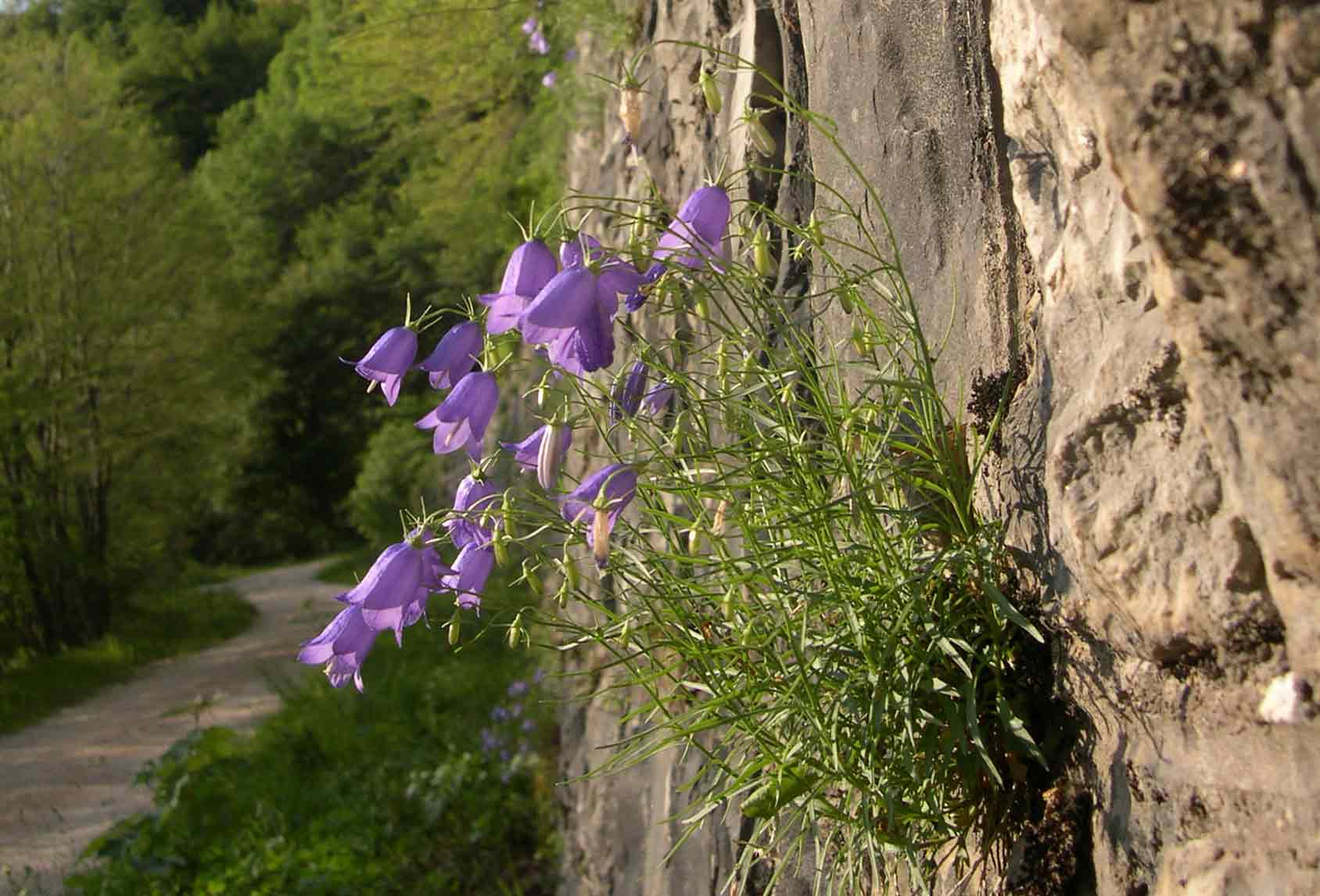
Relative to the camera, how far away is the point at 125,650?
10484 millimetres

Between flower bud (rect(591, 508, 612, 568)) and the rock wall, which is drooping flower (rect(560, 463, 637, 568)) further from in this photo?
the rock wall

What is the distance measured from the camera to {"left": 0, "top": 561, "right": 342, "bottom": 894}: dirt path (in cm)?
557

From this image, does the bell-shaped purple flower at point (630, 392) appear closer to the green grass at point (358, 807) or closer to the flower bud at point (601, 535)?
the flower bud at point (601, 535)

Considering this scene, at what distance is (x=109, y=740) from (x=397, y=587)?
702 cm

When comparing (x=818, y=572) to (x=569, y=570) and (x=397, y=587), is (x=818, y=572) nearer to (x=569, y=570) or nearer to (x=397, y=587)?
(x=569, y=570)

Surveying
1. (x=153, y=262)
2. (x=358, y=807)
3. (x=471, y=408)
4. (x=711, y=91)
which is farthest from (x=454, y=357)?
(x=153, y=262)

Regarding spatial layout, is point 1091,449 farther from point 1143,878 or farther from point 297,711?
point 297,711

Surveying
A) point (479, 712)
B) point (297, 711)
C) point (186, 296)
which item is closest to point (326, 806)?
point (479, 712)

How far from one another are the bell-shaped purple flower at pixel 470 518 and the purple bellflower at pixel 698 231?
1.10 ft

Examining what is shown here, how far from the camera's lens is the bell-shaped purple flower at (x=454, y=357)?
4.92ft

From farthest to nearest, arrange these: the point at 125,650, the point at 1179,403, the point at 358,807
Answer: the point at 125,650
the point at 358,807
the point at 1179,403

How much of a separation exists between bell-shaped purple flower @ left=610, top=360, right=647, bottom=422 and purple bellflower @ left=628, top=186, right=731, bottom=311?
0.12m

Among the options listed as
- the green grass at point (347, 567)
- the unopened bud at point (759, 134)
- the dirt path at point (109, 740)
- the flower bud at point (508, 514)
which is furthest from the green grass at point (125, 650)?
the unopened bud at point (759, 134)

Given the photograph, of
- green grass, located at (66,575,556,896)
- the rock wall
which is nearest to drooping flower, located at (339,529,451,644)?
the rock wall
